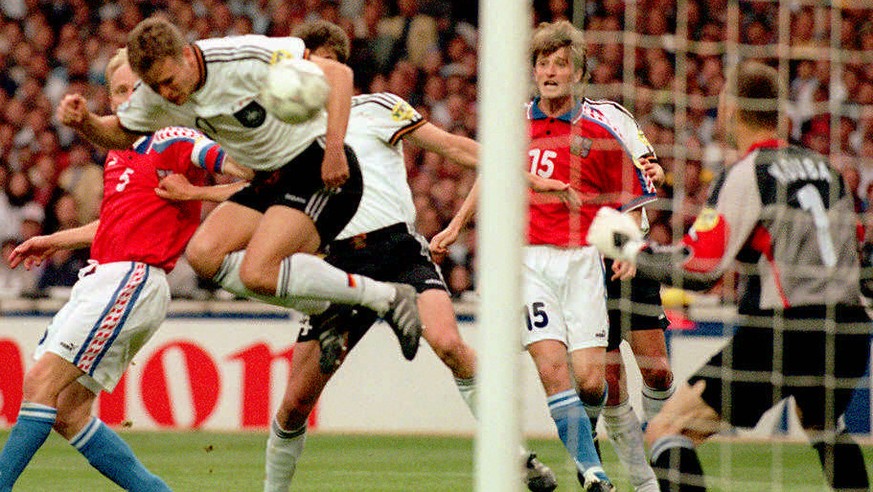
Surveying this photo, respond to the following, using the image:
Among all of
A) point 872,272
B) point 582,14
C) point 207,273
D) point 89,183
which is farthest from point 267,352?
point 872,272

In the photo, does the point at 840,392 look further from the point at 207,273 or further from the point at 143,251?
the point at 143,251

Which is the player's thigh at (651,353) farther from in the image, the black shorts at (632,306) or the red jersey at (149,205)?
the red jersey at (149,205)

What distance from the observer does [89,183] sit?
41.6ft

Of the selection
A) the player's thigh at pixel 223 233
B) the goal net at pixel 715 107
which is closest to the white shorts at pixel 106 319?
the player's thigh at pixel 223 233

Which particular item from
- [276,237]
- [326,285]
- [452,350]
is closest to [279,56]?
[276,237]

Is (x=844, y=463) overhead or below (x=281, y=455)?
overhead

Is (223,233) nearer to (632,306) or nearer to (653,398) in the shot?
(632,306)

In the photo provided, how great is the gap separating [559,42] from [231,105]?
2044mm

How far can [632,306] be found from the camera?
24.5ft

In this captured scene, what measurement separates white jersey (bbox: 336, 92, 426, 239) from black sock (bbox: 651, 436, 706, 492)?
181cm

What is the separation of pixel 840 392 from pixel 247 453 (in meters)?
5.51

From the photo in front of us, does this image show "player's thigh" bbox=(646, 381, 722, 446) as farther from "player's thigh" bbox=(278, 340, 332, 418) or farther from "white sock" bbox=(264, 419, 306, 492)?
"white sock" bbox=(264, 419, 306, 492)

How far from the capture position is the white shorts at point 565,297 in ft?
22.3

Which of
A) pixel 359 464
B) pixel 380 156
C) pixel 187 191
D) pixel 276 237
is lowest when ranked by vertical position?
pixel 359 464
